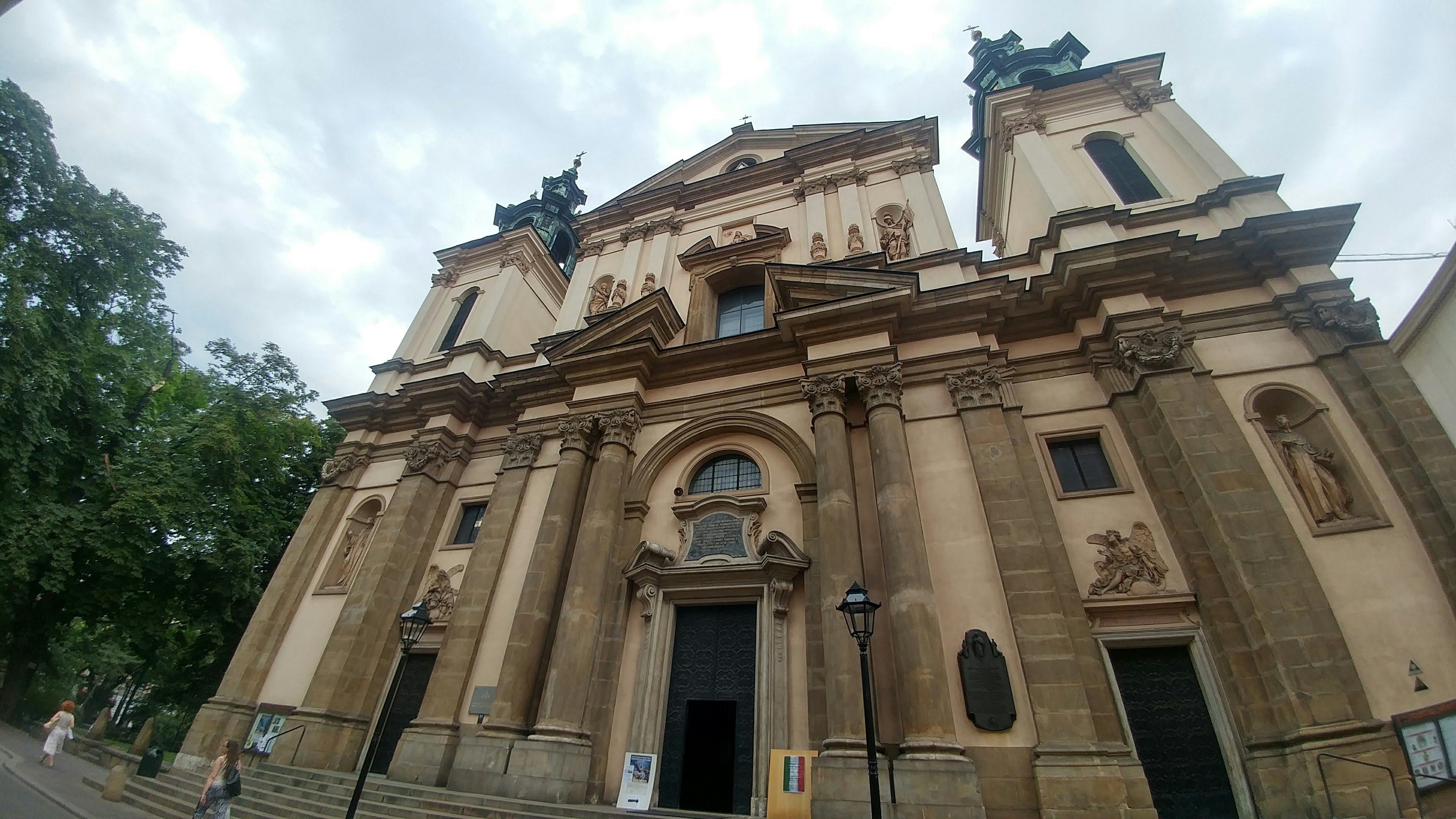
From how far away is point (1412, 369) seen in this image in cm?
1040

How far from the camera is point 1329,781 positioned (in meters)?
6.95

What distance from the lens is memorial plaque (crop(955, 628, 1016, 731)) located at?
841 cm

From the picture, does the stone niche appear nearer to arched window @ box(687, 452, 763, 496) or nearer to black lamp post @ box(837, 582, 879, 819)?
black lamp post @ box(837, 582, 879, 819)

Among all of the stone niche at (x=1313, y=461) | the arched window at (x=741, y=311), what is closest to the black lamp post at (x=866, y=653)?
the stone niche at (x=1313, y=461)

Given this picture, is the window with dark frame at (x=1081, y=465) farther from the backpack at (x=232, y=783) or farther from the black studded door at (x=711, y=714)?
the backpack at (x=232, y=783)

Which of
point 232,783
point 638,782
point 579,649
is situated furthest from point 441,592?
point 638,782

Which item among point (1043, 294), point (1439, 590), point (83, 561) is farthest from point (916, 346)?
point (83, 561)

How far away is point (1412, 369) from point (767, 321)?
12256 mm

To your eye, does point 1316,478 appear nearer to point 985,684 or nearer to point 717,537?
point 985,684

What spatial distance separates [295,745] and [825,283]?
14671 mm

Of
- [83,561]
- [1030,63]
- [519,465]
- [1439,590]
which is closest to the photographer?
[1439,590]

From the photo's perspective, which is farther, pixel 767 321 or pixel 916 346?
pixel 767 321

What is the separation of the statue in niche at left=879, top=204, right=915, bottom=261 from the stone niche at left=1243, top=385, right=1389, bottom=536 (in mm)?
7707

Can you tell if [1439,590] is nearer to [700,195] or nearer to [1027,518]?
[1027,518]
